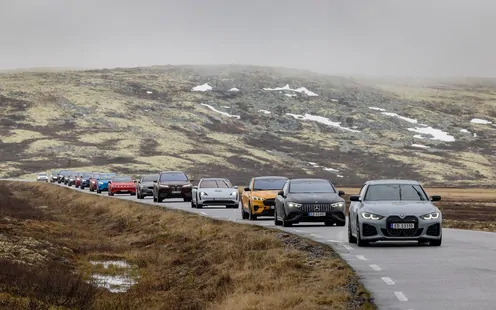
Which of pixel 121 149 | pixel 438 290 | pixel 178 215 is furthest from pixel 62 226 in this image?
pixel 121 149

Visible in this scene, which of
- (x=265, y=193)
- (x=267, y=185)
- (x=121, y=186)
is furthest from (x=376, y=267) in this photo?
(x=121, y=186)

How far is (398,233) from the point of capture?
2205 cm

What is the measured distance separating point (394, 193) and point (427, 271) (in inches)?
256

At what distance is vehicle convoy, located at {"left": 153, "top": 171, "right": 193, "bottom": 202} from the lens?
54.6 meters

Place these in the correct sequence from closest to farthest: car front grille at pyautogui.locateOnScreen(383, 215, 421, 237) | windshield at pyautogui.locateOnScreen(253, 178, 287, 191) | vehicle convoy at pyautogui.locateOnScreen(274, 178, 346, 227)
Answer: car front grille at pyautogui.locateOnScreen(383, 215, 421, 237)
vehicle convoy at pyautogui.locateOnScreen(274, 178, 346, 227)
windshield at pyautogui.locateOnScreen(253, 178, 287, 191)

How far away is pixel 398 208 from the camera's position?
22016mm

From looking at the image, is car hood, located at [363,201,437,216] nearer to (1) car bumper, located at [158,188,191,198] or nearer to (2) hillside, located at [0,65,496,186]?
(1) car bumper, located at [158,188,191,198]

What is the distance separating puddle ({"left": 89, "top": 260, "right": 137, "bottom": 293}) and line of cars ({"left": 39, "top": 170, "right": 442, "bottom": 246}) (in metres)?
5.68

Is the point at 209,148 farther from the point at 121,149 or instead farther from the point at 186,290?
the point at 186,290

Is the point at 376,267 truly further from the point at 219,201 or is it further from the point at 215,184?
the point at 215,184

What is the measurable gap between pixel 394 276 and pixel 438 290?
6.83 ft

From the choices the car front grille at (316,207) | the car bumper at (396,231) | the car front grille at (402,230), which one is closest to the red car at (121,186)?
the car front grille at (316,207)

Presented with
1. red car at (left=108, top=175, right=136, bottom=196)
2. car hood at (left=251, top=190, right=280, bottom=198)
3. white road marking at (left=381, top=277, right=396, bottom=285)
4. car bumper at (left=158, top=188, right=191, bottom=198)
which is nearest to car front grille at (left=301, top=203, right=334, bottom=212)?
car hood at (left=251, top=190, right=280, bottom=198)

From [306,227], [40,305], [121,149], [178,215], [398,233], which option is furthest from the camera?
[121,149]
